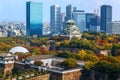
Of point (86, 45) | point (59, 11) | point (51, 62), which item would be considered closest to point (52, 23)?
point (59, 11)

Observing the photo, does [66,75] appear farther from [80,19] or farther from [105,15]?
[80,19]

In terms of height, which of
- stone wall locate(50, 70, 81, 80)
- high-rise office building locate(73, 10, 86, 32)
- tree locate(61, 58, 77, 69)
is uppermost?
high-rise office building locate(73, 10, 86, 32)

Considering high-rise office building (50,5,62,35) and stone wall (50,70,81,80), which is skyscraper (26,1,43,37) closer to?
high-rise office building (50,5,62,35)

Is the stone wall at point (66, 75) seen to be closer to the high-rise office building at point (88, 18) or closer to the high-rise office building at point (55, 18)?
the high-rise office building at point (55, 18)

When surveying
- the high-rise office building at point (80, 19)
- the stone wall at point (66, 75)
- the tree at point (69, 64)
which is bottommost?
the stone wall at point (66, 75)

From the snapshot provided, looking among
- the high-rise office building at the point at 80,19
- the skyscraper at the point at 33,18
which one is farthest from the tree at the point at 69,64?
the high-rise office building at the point at 80,19

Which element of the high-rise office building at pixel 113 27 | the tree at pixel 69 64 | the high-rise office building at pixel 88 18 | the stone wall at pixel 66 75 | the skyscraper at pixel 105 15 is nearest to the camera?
the stone wall at pixel 66 75

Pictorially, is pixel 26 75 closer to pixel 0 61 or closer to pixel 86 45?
pixel 0 61

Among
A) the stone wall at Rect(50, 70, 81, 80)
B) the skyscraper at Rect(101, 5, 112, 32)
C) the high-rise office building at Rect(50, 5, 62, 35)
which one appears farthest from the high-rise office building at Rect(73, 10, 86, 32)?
the stone wall at Rect(50, 70, 81, 80)
